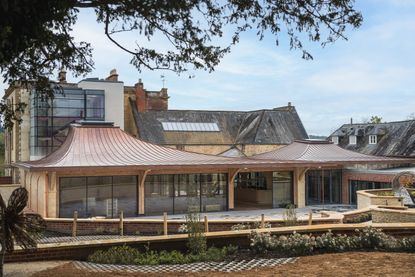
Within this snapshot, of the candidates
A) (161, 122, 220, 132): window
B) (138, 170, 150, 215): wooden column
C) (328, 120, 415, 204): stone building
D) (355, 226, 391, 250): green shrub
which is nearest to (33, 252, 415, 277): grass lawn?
(355, 226, 391, 250): green shrub

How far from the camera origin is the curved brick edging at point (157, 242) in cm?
937

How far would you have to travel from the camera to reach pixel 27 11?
5938 millimetres

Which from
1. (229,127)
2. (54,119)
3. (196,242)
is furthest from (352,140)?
(196,242)

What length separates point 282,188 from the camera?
2908 centimetres

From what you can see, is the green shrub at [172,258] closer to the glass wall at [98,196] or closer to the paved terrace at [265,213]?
the paved terrace at [265,213]

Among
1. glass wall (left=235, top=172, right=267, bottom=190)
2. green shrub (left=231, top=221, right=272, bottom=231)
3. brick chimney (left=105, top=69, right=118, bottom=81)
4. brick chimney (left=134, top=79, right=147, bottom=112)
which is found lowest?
green shrub (left=231, top=221, right=272, bottom=231)

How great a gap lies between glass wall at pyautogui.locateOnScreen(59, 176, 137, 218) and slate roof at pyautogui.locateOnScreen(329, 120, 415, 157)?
21541 mm

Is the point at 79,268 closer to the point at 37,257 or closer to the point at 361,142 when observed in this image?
the point at 37,257

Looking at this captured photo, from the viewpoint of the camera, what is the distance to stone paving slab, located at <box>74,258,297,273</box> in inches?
332

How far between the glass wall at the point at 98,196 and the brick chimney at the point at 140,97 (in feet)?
54.6

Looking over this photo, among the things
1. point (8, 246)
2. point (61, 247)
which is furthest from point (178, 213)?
point (8, 246)

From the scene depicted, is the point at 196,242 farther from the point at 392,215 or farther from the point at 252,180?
the point at 252,180

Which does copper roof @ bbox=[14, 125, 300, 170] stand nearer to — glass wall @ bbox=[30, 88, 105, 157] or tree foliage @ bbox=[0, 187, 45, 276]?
glass wall @ bbox=[30, 88, 105, 157]

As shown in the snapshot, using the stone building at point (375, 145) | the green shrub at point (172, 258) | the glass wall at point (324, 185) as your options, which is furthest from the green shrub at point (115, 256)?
the glass wall at point (324, 185)
